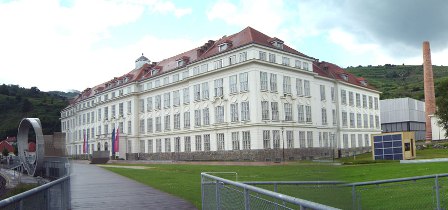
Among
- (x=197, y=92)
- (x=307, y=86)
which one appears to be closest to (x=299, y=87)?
(x=307, y=86)

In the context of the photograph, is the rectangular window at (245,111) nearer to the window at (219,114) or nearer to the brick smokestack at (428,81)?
the window at (219,114)

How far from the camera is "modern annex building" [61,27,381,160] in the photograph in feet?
125

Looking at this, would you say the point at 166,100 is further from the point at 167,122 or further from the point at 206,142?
the point at 206,142

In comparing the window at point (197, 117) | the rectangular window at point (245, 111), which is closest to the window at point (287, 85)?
the rectangular window at point (245, 111)

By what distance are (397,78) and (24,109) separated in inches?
6277

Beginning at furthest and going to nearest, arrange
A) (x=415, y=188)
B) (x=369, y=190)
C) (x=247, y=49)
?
(x=247, y=49)
(x=415, y=188)
(x=369, y=190)

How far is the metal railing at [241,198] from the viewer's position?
379 centimetres

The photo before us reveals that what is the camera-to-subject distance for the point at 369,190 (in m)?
8.55

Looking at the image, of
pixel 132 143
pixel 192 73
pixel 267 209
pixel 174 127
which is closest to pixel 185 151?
pixel 174 127

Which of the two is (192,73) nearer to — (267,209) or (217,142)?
(217,142)

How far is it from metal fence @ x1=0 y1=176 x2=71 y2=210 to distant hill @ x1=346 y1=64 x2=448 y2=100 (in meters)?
121

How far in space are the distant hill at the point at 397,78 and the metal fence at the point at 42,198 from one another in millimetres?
121349

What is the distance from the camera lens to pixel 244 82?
49.6m

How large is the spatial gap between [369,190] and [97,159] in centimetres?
Result: 4936
